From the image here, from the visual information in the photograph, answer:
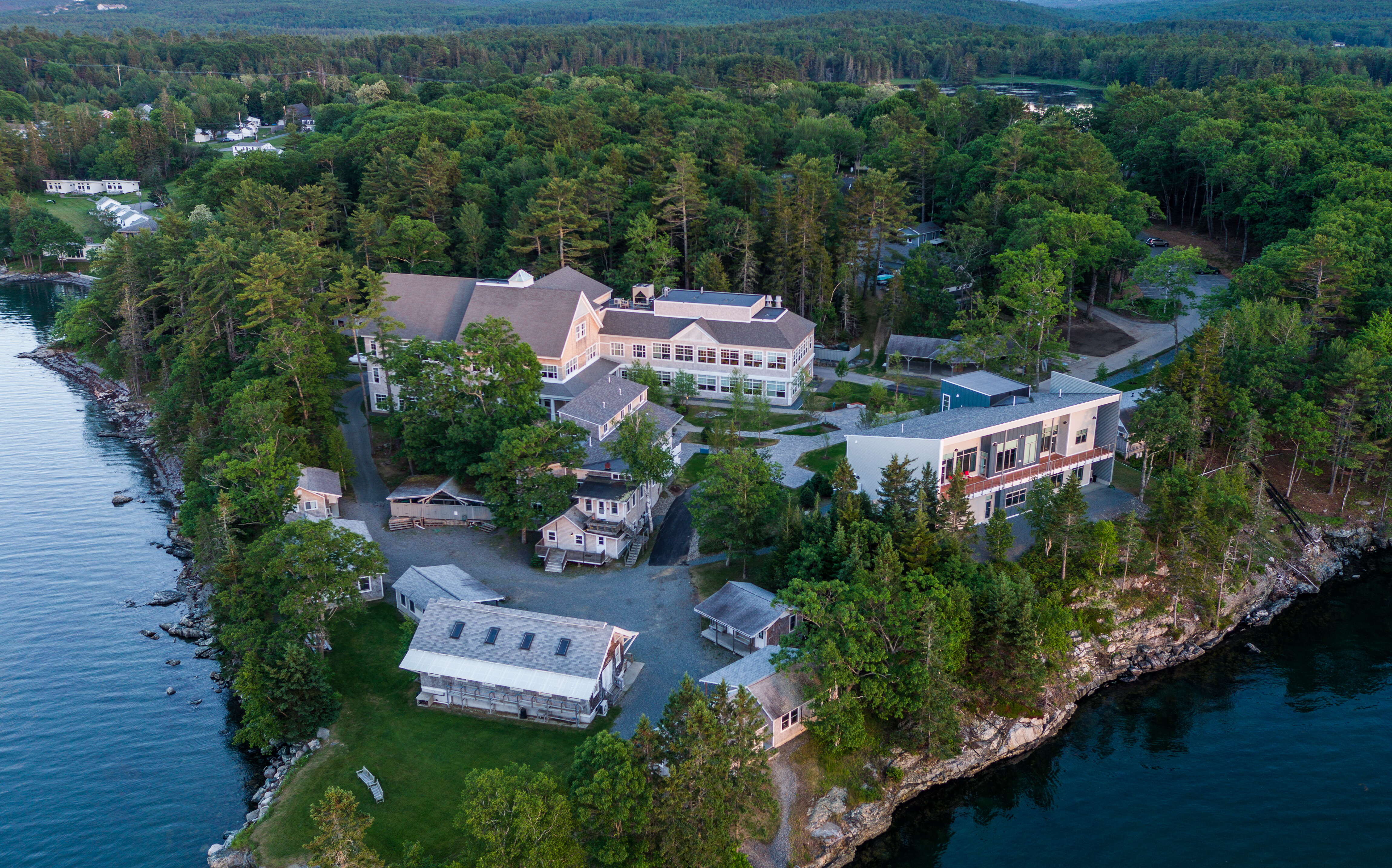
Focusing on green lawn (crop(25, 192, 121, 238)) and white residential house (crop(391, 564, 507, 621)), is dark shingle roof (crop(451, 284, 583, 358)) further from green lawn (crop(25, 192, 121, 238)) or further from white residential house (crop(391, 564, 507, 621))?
green lawn (crop(25, 192, 121, 238))

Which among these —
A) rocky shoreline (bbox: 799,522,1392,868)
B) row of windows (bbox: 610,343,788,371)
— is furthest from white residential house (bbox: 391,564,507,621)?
row of windows (bbox: 610,343,788,371)

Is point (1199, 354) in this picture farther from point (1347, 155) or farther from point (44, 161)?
point (44, 161)

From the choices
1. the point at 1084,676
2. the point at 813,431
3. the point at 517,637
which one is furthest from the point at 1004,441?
the point at 517,637

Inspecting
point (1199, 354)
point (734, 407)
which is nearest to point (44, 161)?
point (734, 407)

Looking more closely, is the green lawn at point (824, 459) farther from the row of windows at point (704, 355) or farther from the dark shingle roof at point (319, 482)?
the dark shingle roof at point (319, 482)

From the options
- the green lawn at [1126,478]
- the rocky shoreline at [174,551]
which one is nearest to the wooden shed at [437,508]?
the rocky shoreline at [174,551]
